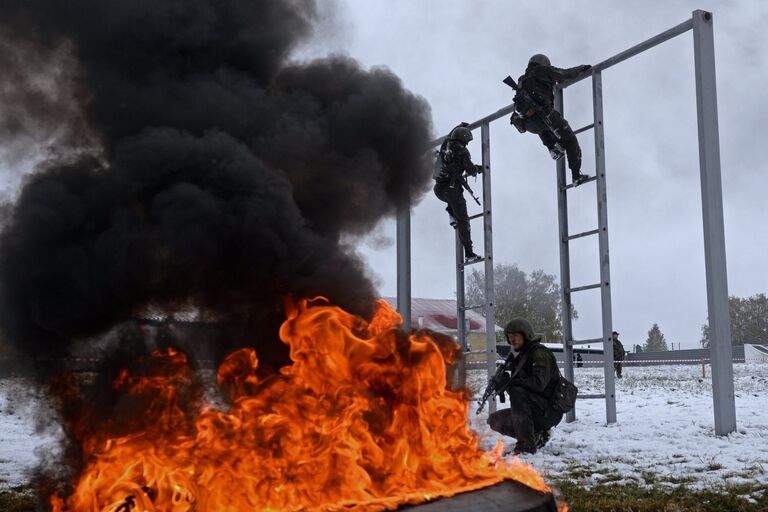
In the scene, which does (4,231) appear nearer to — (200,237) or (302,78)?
(200,237)

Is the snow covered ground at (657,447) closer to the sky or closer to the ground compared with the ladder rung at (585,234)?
closer to the ground

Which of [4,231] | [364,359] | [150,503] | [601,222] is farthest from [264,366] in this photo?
[601,222]

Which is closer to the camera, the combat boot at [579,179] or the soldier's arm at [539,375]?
the soldier's arm at [539,375]

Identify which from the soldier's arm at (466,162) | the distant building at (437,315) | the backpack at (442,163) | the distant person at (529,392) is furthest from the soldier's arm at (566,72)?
the distant building at (437,315)

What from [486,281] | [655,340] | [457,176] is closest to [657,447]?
[486,281]

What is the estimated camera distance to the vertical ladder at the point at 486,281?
9875 mm

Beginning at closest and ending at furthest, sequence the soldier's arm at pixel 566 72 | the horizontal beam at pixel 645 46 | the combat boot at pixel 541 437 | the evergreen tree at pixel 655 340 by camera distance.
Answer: the combat boot at pixel 541 437 → the horizontal beam at pixel 645 46 → the soldier's arm at pixel 566 72 → the evergreen tree at pixel 655 340

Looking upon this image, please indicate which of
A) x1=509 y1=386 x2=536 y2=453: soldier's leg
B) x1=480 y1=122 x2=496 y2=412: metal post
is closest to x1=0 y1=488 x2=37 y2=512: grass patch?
x1=509 y1=386 x2=536 y2=453: soldier's leg

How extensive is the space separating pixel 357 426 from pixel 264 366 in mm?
1393

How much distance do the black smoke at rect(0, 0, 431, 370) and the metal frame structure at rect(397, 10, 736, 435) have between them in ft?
4.95

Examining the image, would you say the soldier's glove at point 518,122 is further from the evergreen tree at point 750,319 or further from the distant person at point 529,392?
the evergreen tree at point 750,319

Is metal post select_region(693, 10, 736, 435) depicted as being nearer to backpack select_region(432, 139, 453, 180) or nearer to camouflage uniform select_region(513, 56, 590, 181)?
camouflage uniform select_region(513, 56, 590, 181)

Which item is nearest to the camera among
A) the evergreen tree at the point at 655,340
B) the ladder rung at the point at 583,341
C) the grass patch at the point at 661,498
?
the grass patch at the point at 661,498

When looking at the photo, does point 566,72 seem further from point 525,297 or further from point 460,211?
point 525,297
